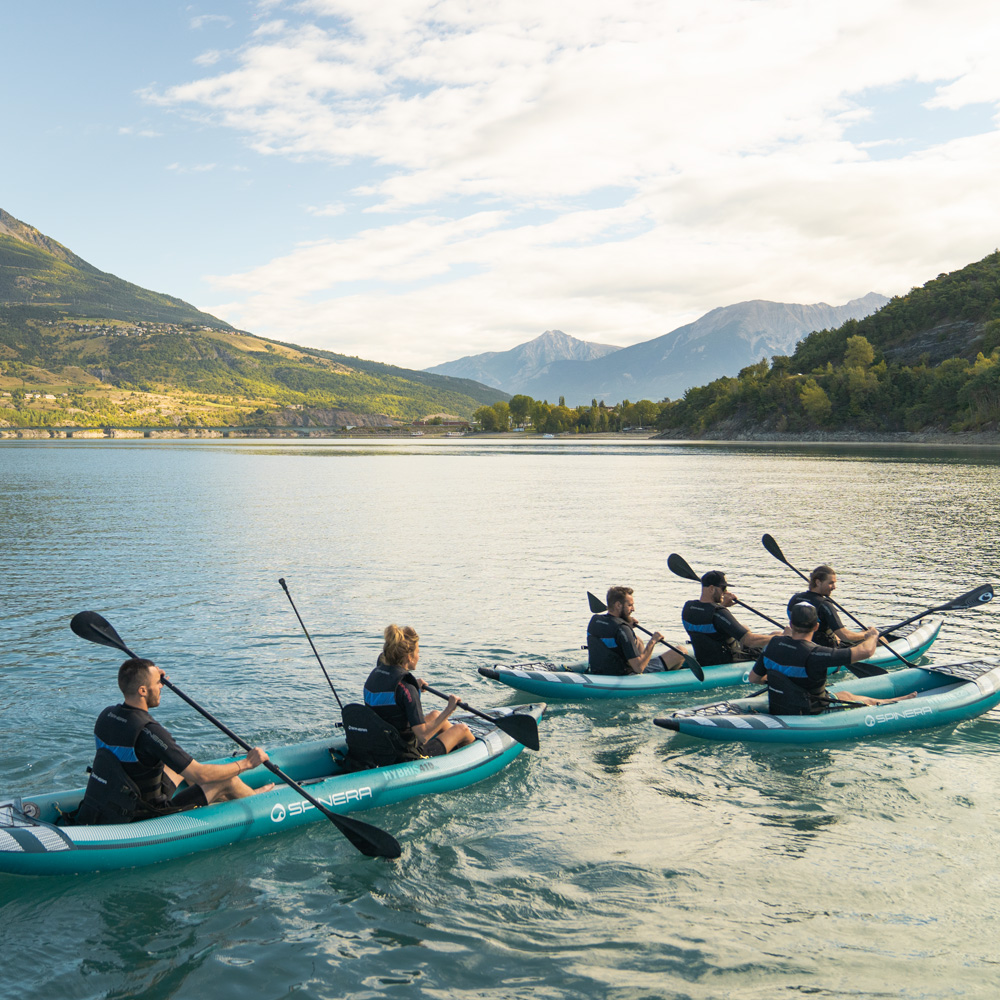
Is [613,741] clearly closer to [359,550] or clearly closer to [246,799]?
[246,799]

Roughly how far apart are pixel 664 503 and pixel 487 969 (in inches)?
1538

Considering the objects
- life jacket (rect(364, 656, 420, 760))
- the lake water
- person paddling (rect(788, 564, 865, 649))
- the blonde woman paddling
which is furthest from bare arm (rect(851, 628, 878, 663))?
life jacket (rect(364, 656, 420, 760))

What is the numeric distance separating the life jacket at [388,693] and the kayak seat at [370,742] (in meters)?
0.05

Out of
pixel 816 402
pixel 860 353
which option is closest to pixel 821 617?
pixel 816 402

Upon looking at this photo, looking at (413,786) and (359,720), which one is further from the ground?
(359,720)

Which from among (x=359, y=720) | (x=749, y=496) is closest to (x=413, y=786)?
(x=359, y=720)

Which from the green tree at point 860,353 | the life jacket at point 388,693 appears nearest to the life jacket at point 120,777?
the life jacket at point 388,693

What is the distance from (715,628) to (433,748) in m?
5.66

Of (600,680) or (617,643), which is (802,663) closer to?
(617,643)

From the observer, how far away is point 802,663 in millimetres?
10320

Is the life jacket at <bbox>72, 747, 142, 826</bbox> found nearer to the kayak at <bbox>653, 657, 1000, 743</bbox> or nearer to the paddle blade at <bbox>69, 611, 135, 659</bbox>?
the paddle blade at <bbox>69, 611, 135, 659</bbox>

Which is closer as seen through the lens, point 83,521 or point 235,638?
point 235,638

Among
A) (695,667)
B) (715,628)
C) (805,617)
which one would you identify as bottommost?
(695,667)

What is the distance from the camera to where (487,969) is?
19.7ft
